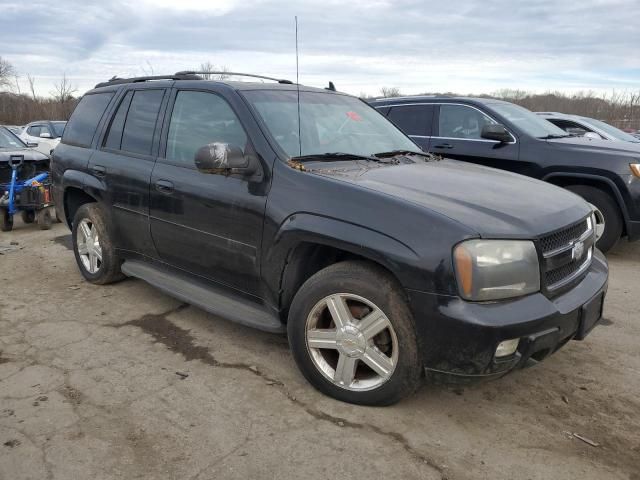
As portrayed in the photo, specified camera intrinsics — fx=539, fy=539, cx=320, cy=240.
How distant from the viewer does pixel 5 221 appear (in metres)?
7.80

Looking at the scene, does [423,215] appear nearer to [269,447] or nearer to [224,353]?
[269,447]

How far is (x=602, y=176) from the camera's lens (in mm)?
6059

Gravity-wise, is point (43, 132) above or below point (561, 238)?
above

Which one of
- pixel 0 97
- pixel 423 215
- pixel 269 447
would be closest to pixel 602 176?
pixel 423 215

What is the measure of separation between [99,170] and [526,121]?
5303 millimetres

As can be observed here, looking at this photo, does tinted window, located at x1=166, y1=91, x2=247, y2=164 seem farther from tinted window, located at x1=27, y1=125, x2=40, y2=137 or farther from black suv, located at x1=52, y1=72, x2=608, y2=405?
tinted window, located at x1=27, y1=125, x2=40, y2=137

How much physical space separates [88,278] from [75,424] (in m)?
2.53

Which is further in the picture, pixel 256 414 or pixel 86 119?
pixel 86 119

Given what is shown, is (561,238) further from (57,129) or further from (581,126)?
(57,129)

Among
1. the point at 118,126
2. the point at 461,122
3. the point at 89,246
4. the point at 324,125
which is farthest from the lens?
the point at 461,122

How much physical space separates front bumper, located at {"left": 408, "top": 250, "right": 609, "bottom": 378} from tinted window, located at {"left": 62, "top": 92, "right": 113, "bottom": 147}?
361cm

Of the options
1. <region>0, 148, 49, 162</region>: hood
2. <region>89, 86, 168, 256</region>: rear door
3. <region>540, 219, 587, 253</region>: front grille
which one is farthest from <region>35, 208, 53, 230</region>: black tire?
<region>540, 219, 587, 253</region>: front grille

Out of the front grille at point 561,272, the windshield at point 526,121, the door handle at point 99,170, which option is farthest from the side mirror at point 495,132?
the door handle at point 99,170

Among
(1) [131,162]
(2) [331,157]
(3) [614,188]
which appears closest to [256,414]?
(2) [331,157]
